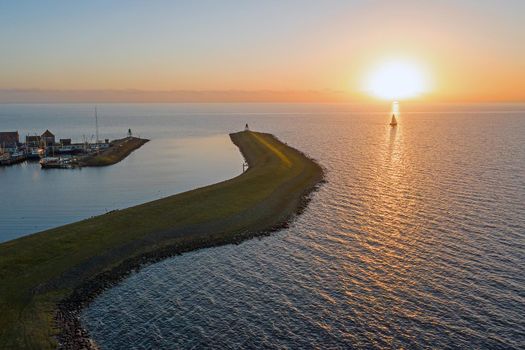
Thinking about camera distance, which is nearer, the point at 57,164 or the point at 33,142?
the point at 57,164

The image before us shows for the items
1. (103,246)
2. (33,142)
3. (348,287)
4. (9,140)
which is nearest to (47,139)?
(33,142)

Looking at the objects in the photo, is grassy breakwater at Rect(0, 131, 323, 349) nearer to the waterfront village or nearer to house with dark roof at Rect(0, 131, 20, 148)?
the waterfront village

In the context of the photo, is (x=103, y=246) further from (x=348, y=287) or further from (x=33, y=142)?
(x=33, y=142)

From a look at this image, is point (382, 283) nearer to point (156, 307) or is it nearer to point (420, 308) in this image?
point (420, 308)

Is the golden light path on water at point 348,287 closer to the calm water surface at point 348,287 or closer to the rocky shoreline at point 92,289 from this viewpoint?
the calm water surface at point 348,287

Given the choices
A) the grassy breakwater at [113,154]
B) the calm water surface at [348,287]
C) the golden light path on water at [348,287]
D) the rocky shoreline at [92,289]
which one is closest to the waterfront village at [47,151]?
the grassy breakwater at [113,154]

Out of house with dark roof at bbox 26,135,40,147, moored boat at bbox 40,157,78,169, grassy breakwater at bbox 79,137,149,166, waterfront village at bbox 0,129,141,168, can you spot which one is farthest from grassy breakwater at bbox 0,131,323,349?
house with dark roof at bbox 26,135,40,147
